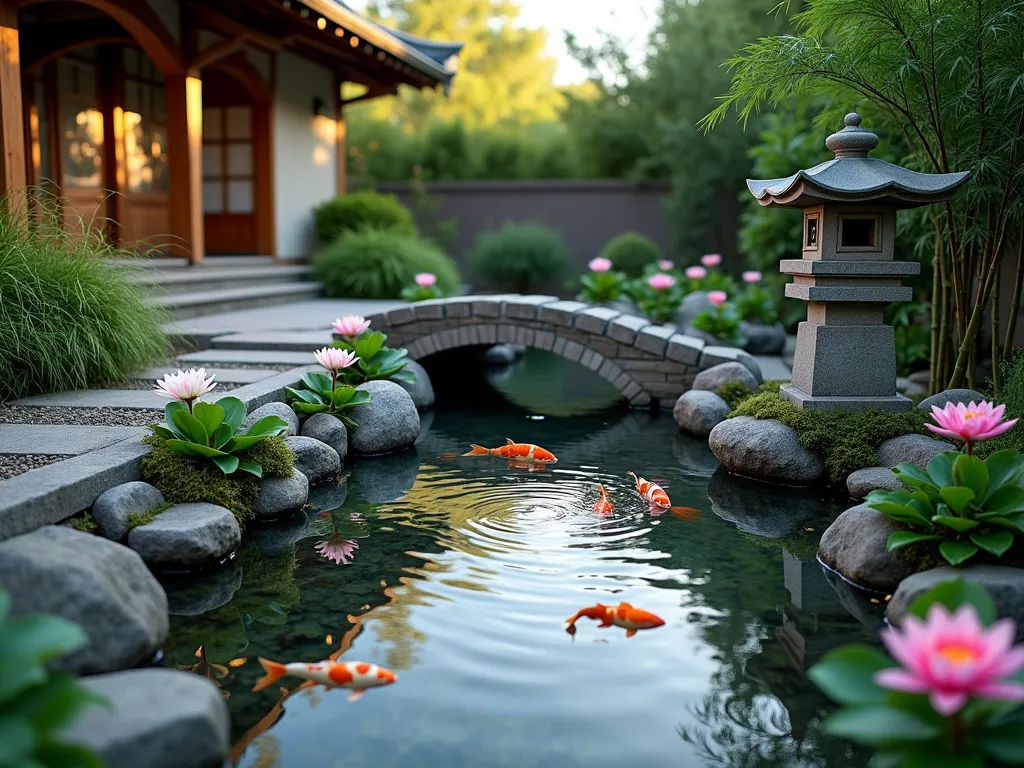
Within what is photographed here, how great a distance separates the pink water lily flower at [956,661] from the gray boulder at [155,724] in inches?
62.8

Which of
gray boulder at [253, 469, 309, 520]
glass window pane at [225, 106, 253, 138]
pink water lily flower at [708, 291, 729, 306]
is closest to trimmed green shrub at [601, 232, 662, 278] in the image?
pink water lily flower at [708, 291, 729, 306]

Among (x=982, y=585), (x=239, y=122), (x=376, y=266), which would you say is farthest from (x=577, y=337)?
(x=239, y=122)

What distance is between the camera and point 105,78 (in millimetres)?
10922

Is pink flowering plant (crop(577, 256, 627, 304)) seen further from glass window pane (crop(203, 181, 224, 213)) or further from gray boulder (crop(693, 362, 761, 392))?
glass window pane (crop(203, 181, 224, 213))

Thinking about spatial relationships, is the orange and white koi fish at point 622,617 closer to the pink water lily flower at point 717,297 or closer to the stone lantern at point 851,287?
the stone lantern at point 851,287

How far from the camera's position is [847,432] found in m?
5.57

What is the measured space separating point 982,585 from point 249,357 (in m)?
5.47

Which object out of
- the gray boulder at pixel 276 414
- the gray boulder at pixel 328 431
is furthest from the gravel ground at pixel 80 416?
the gray boulder at pixel 328 431

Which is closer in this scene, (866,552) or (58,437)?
(866,552)

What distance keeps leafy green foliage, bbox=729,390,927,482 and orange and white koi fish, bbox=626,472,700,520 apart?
3.12 feet

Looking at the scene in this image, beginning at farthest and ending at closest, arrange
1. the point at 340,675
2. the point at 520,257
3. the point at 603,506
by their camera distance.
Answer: the point at 520,257 < the point at 603,506 < the point at 340,675

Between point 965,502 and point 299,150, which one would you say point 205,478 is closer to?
point 965,502

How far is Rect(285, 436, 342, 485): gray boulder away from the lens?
5465 millimetres

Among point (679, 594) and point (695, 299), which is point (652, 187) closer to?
point (695, 299)
